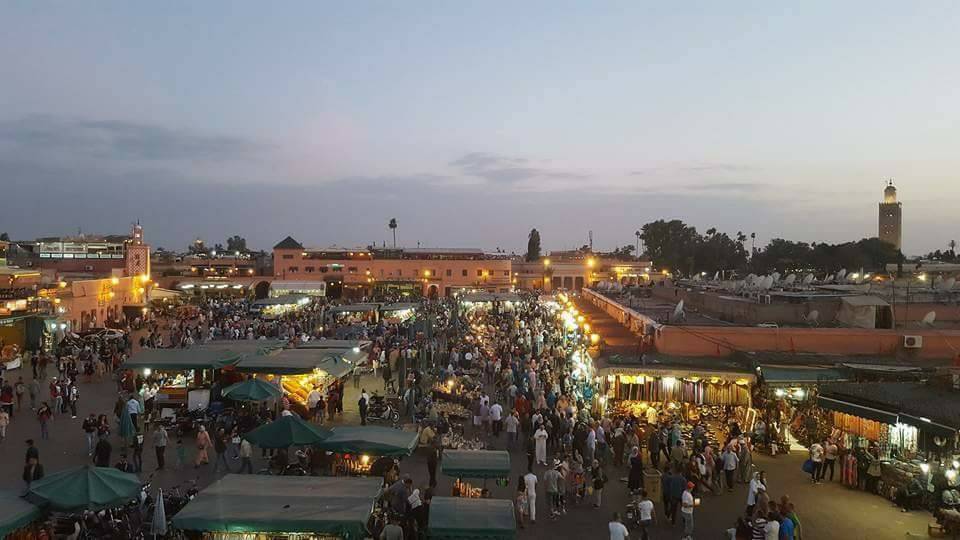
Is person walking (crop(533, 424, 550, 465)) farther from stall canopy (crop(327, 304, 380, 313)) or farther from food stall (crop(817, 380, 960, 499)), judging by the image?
stall canopy (crop(327, 304, 380, 313))

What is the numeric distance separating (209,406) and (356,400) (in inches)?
178

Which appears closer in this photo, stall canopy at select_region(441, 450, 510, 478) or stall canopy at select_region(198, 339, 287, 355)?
stall canopy at select_region(441, 450, 510, 478)

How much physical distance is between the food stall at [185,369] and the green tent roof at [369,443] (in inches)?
268

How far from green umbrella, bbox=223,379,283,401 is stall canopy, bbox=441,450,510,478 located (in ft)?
19.8

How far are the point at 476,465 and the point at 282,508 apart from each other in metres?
3.26

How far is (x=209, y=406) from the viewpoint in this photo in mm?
16031

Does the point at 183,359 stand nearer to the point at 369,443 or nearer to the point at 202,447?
the point at 202,447

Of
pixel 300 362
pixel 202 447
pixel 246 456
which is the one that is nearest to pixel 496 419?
pixel 300 362

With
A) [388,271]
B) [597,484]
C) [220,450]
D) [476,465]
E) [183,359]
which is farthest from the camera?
[388,271]

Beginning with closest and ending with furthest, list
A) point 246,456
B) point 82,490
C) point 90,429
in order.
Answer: point 82,490 < point 246,456 < point 90,429

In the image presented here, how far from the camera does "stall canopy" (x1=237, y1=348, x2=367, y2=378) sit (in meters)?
16.7

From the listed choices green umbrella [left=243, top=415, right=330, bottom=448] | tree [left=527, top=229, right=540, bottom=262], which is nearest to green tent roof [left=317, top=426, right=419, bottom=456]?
green umbrella [left=243, top=415, right=330, bottom=448]

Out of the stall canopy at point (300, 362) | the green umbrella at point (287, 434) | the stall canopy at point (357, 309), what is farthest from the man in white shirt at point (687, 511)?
the stall canopy at point (357, 309)

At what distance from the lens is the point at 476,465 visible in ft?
32.9
